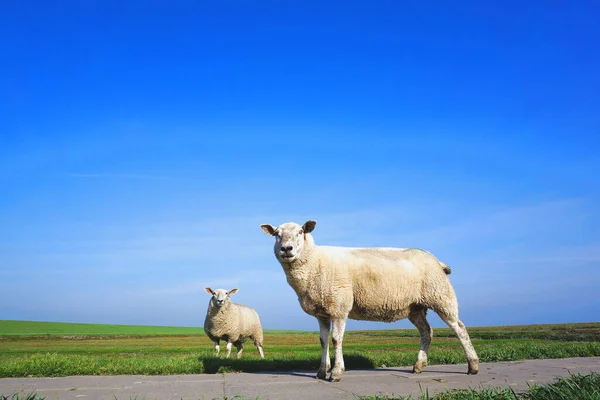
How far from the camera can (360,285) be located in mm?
10375

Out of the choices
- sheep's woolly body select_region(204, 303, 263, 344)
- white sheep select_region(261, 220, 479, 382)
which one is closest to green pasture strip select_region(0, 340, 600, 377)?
white sheep select_region(261, 220, 479, 382)

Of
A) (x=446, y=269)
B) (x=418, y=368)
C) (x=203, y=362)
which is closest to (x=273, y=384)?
(x=203, y=362)

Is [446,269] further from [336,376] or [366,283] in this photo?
[336,376]

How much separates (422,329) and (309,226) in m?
3.71

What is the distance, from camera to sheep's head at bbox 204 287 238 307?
1839 cm

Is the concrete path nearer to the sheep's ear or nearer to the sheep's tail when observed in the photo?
the sheep's tail

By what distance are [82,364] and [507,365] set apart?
9.83m

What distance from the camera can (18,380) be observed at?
29.2 ft

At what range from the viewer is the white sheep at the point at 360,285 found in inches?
392

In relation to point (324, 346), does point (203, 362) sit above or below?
below

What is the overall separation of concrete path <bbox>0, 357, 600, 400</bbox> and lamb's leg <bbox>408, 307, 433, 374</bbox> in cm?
31

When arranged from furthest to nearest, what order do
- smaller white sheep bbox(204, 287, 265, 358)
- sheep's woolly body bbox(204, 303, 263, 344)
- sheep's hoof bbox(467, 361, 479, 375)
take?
1. sheep's woolly body bbox(204, 303, 263, 344)
2. smaller white sheep bbox(204, 287, 265, 358)
3. sheep's hoof bbox(467, 361, 479, 375)

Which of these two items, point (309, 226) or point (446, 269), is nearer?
point (309, 226)

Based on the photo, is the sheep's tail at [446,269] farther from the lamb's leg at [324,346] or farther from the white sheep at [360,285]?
the lamb's leg at [324,346]
